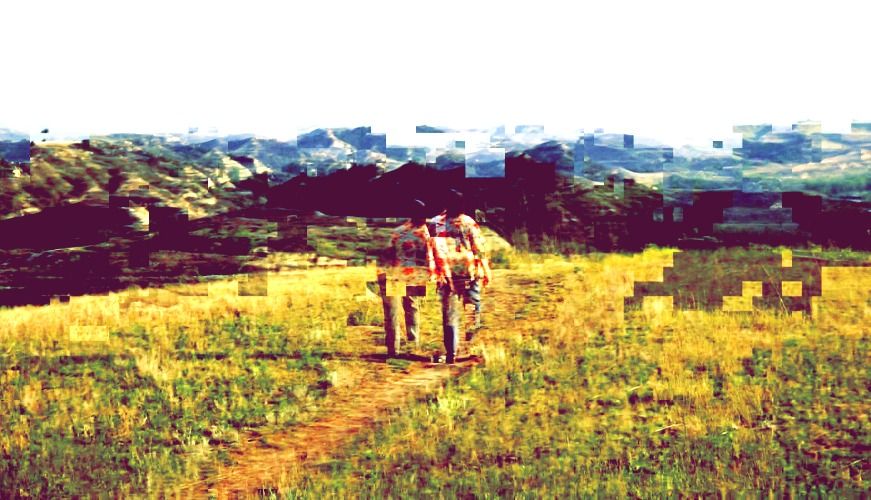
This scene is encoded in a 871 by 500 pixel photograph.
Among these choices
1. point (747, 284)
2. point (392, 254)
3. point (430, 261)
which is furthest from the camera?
point (747, 284)

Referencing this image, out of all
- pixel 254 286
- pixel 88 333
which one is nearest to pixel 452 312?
pixel 88 333

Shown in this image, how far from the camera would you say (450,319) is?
1168cm

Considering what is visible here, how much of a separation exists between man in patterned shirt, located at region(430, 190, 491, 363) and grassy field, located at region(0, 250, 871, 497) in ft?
2.57

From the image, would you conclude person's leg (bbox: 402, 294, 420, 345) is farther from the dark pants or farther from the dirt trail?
the dirt trail

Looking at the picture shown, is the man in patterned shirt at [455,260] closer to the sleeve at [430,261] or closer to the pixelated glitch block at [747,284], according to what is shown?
the sleeve at [430,261]

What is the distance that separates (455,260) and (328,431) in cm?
386

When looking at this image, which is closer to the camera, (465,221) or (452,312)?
(452,312)

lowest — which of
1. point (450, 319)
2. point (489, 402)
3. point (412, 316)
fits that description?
point (489, 402)

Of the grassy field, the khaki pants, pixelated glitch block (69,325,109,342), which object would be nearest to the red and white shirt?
the khaki pants

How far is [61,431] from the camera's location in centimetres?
909

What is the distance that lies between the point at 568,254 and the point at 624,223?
3.78 metres

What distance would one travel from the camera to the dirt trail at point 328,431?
7.53 metres

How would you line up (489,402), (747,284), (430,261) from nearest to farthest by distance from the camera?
(489,402) < (430,261) < (747,284)

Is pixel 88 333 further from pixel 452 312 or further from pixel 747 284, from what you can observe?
pixel 747 284
